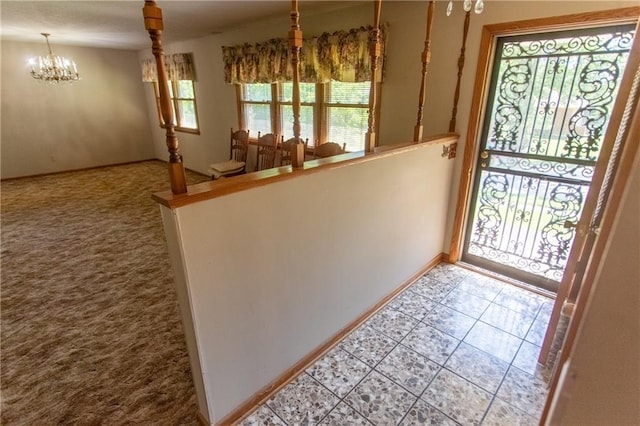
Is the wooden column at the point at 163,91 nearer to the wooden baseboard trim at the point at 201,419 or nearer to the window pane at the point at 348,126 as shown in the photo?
the wooden baseboard trim at the point at 201,419

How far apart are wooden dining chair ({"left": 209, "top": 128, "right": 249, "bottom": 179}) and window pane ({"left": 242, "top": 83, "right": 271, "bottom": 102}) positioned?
532 mm

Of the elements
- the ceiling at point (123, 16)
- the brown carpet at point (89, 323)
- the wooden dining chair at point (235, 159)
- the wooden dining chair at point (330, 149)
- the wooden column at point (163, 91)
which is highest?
the ceiling at point (123, 16)

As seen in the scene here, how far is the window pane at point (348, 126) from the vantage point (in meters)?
3.54

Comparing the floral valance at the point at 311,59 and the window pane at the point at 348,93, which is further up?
the floral valance at the point at 311,59

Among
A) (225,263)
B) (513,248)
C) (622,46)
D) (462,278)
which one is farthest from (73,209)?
(622,46)

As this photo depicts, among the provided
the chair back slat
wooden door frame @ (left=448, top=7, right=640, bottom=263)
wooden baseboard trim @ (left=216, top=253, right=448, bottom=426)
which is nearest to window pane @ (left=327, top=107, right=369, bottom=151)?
wooden door frame @ (left=448, top=7, right=640, bottom=263)


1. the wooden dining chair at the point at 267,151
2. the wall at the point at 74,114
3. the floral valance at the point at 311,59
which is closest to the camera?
the floral valance at the point at 311,59

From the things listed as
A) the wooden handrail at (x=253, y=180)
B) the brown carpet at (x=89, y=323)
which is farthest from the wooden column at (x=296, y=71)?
the brown carpet at (x=89, y=323)

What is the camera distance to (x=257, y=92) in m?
4.79

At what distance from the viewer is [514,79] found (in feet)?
8.05

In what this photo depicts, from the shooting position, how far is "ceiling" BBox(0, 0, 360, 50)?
317 centimetres

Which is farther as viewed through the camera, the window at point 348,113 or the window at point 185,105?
the window at point 185,105

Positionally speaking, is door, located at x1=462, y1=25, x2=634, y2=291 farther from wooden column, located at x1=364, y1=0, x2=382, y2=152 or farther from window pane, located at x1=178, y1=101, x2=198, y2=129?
window pane, located at x1=178, y1=101, x2=198, y2=129

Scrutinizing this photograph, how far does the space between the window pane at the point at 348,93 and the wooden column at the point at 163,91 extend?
2.65 m
